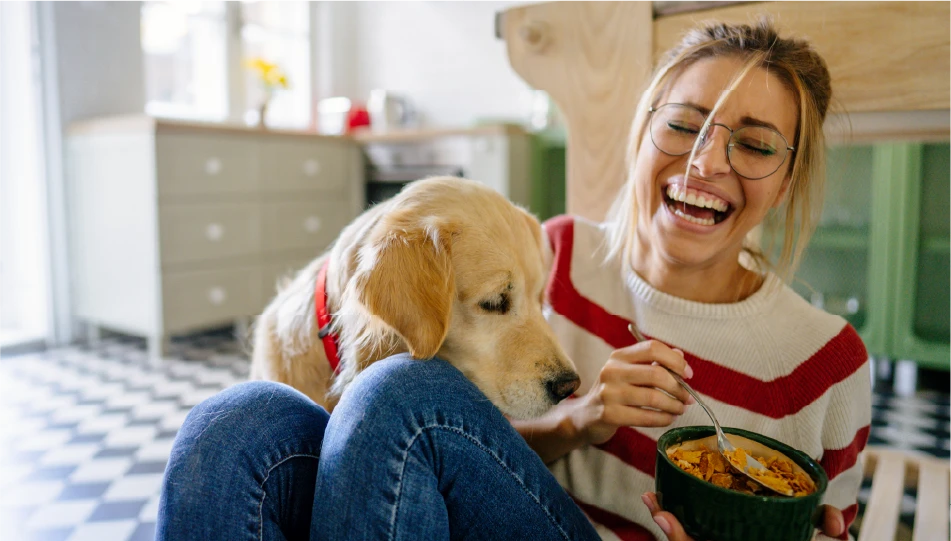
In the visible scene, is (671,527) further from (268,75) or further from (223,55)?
(223,55)

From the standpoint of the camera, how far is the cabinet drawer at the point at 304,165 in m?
3.42

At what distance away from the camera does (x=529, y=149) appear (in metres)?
3.70

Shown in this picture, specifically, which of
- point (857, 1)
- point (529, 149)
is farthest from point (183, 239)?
point (857, 1)

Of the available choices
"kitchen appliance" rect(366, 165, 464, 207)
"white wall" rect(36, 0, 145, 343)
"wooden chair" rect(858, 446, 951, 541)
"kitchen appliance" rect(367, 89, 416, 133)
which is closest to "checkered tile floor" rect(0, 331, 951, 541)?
"wooden chair" rect(858, 446, 951, 541)

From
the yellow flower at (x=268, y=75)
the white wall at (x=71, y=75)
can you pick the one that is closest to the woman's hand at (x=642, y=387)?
the white wall at (x=71, y=75)

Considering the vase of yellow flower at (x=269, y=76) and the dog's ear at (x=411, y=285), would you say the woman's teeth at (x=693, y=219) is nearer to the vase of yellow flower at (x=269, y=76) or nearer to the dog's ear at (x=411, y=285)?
the dog's ear at (x=411, y=285)

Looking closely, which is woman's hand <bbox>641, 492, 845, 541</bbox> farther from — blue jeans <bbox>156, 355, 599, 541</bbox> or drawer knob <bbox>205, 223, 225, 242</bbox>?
drawer knob <bbox>205, 223, 225, 242</bbox>

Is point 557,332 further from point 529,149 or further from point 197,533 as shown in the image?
point 529,149

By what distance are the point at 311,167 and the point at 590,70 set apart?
2655 millimetres

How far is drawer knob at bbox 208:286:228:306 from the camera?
10.4 ft

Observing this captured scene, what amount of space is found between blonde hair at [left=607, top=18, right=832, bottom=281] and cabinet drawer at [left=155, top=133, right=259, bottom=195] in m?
2.41

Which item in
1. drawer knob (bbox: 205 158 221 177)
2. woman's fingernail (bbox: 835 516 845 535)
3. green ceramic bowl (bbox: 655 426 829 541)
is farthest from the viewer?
drawer knob (bbox: 205 158 221 177)

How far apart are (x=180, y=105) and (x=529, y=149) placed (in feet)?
6.96

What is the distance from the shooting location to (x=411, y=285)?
94 cm
